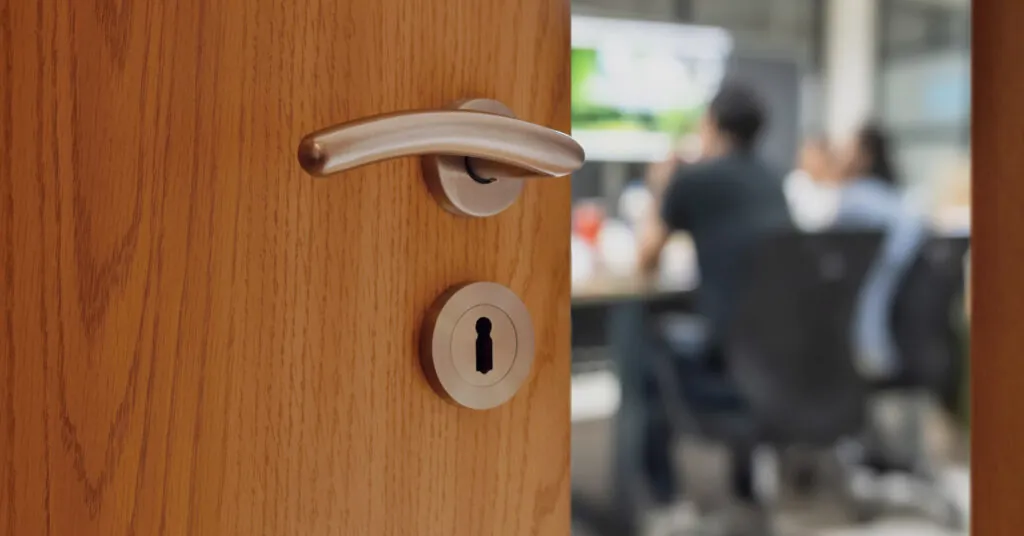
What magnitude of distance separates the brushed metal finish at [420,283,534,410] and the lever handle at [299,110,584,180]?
5 cm

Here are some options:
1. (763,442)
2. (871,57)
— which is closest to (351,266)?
(763,442)

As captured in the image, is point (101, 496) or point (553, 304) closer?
point (101, 496)

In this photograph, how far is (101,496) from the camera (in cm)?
30

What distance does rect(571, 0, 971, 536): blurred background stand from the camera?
6.49 ft

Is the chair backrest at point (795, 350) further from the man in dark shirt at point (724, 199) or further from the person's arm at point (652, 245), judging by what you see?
the person's arm at point (652, 245)

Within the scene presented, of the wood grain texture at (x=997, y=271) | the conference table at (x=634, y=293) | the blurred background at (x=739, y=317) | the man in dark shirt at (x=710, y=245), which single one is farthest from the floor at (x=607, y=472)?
the wood grain texture at (x=997, y=271)

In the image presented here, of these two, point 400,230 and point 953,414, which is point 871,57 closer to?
point 953,414

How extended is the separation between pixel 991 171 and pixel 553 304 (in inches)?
11.4

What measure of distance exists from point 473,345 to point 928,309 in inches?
86.2

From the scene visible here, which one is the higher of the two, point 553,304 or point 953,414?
point 553,304


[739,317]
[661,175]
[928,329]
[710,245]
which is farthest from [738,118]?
[928,329]

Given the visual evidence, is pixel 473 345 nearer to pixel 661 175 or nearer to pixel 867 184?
pixel 661 175

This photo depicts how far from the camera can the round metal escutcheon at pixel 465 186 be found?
360 millimetres

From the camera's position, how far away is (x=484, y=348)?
37 centimetres
